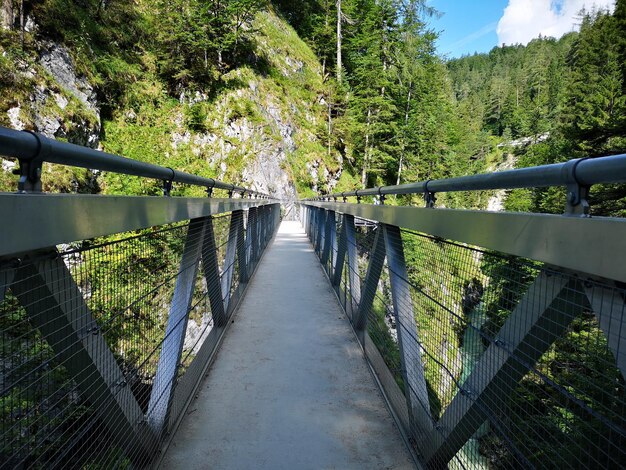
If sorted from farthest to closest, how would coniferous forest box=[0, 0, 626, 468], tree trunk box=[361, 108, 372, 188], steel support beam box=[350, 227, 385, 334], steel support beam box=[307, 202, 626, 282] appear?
tree trunk box=[361, 108, 372, 188] < steel support beam box=[350, 227, 385, 334] < coniferous forest box=[0, 0, 626, 468] < steel support beam box=[307, 202, 626, 282]

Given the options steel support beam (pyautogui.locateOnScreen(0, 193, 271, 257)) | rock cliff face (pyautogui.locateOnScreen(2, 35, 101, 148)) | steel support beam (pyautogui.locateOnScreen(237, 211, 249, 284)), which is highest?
rock cliff face (pyautogui.locateOnScreen(2, 35, 101, 148))

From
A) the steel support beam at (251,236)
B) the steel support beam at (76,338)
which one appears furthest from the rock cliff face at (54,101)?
the steel support beam at (76,338)

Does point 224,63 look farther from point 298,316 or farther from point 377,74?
point 298,316

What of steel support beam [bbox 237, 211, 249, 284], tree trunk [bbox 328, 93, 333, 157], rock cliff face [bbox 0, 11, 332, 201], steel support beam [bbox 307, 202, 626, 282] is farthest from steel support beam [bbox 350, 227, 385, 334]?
tree trunk [bbox 328, 93, 333, 157]

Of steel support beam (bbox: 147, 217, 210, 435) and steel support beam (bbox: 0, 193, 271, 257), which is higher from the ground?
steel support beam (bbox: 0, 193, 271, 257)

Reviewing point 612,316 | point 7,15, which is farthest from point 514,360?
point 7,15

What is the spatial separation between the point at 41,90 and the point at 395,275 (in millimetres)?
12055

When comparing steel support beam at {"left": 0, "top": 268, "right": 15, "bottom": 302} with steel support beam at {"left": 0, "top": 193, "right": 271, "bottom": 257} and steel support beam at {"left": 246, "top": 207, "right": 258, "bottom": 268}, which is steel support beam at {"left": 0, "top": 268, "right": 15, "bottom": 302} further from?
steel support beam at {"left": 246, "top": 207, "right": 258, "bottom": 268}

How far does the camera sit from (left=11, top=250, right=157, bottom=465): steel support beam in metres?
0.98

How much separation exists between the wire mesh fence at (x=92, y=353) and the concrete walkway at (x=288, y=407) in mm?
213

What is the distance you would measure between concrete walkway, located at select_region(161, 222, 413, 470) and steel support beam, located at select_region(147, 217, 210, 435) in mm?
249

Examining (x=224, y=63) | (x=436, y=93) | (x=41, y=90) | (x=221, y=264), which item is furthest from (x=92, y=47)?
(x=436, y=93)

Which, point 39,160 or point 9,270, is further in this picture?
point 39,160

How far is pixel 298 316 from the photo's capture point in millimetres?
4160
